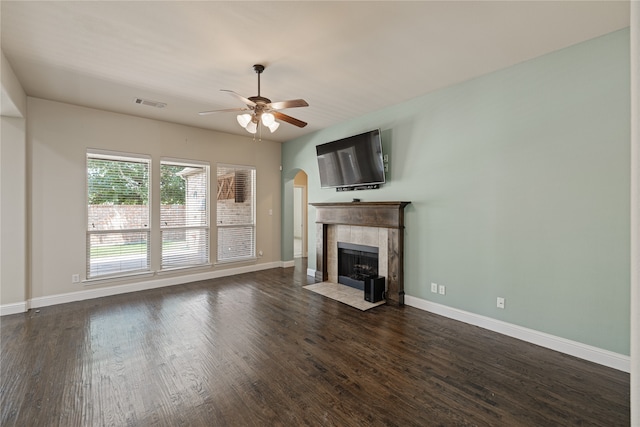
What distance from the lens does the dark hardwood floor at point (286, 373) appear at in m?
2.05

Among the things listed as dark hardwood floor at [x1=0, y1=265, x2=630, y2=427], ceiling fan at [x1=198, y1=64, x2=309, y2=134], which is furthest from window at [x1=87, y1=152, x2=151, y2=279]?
ceiling fan at [x1=198, y1=64, x2=309, y2=134]

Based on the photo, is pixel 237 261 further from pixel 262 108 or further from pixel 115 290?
pixel 262 108

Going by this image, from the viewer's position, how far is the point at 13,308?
3.89 m

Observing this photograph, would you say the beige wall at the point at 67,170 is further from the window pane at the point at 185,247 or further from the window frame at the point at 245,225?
the window frame at the point at 245,225

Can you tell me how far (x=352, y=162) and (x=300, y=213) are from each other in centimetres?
459

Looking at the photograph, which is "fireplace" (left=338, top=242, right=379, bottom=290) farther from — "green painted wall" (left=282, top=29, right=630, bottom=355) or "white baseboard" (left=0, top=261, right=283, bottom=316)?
"white baseboard" (left=0, top=261, right=283, bottom=316)

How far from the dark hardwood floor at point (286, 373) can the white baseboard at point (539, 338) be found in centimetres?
9

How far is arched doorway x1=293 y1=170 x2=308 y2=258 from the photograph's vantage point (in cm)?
872

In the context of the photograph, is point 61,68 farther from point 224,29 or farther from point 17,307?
point 17,307

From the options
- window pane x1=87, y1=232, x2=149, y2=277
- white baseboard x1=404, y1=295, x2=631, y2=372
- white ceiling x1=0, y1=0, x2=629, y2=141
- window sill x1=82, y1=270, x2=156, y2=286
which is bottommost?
white baseboard x1=404, y1=295, x2=631, y2=372

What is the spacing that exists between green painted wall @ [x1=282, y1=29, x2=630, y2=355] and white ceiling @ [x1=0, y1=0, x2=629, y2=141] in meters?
0.35

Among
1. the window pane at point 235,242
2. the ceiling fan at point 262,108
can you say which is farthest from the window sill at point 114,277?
the ceiling fan at point 262,108

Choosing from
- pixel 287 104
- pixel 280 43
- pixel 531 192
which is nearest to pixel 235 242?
pixel 287 104

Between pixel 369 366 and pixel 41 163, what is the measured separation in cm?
528
